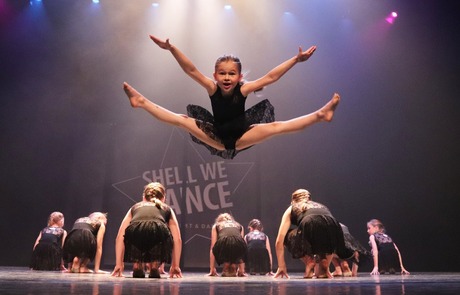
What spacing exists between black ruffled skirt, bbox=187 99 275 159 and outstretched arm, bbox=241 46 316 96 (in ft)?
0.71

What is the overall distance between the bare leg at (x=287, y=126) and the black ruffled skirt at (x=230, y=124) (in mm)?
74

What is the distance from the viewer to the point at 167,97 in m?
8.77

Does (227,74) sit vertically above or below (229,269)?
above

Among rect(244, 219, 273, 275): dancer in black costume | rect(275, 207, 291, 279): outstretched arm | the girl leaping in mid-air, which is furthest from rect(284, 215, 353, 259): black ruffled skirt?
rect(244, 219, 273, 275): dancer in black costume

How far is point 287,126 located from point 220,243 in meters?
2.31

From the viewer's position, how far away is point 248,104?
8734 mm

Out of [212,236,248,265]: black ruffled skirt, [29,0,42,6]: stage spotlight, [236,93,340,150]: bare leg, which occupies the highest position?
[29,0,42,6]: stage spotlight

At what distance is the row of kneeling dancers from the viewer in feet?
14.3

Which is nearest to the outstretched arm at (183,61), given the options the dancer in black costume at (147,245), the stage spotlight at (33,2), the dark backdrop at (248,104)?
the dancer in black costume at (147,245)

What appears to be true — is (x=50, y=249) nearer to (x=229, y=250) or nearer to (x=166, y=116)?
(x=229, y=250)

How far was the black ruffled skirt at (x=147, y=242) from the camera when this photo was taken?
14.1 ft

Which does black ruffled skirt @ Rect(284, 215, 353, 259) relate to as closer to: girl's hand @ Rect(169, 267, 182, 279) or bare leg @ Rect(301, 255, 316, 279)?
bare leg @ Rect(301, 255, 316, 279)

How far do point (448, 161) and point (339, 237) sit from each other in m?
4.59

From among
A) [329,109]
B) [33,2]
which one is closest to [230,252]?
[329,109]
